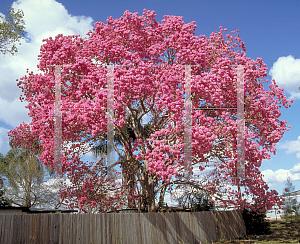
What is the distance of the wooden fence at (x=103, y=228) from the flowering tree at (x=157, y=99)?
Answer: 1.70 m

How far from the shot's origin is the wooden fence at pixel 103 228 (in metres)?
9.91

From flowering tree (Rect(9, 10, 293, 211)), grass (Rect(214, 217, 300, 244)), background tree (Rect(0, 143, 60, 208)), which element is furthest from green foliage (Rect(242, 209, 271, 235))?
background tree (Rect(0, 143, 60, 208))

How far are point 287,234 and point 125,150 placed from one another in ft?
32.3

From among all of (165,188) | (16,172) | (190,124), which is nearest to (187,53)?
(190,124)

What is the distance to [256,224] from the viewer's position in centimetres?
1656

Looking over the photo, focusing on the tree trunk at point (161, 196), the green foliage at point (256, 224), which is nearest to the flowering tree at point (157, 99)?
the tree trunk at point (161, 196)

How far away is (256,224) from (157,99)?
9401mm

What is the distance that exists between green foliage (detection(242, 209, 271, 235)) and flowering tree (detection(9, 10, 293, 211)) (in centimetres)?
380
